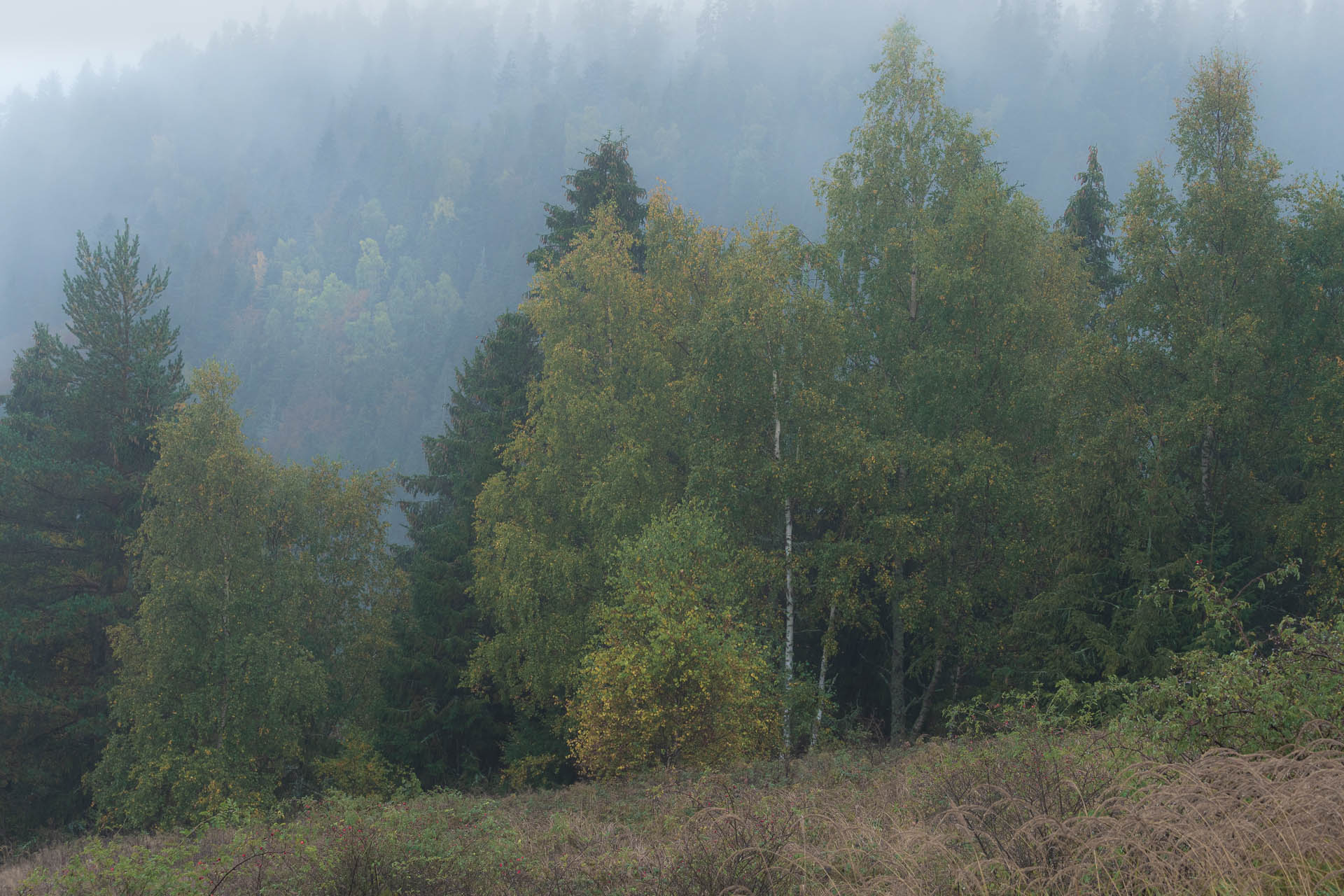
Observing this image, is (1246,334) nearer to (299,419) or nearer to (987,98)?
(299,419)

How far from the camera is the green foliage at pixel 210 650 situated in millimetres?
19375

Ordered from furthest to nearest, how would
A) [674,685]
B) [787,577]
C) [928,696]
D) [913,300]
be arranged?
[913,300] < [928,696] < [787,577] < [674,685]

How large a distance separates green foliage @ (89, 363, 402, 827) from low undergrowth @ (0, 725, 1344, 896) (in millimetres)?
7239

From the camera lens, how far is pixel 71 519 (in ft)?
82.4

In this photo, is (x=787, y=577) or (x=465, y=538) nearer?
(x=787, y=577)

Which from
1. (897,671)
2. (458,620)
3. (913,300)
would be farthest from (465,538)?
(913,300)

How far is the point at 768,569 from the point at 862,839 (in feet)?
39.3

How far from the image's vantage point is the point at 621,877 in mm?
7406

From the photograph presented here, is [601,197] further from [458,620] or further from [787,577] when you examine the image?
[787,577]

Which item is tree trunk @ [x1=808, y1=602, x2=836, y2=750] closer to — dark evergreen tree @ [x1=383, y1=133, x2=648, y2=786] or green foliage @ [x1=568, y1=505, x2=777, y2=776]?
green foliage @ [x1=568, y1=505, x2=777, y2=776]

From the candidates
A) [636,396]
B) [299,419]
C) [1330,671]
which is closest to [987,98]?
[299,419]

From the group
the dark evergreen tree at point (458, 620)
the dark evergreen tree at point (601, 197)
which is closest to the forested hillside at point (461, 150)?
the dark evergreen tree at point (601, 197)

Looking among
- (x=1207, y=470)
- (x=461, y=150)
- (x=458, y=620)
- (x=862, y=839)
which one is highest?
(x=461, y=150)

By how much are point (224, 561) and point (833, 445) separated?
15.9 meters
